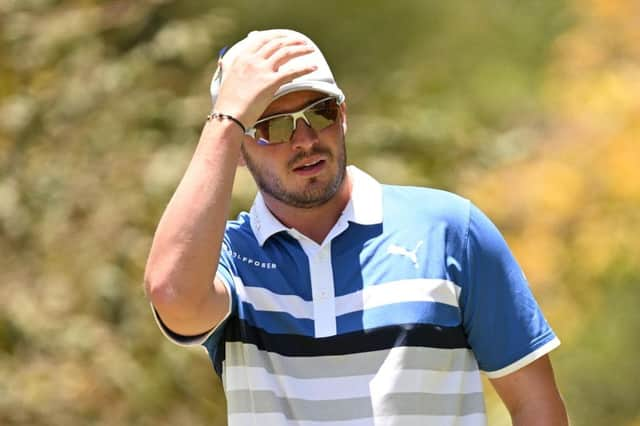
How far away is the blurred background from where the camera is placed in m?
6.04

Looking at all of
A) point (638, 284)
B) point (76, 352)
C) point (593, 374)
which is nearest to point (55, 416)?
point (76, 352)

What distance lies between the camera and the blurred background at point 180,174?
604 centimetres

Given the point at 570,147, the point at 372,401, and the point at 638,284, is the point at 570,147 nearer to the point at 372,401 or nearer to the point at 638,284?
the point at 638,284

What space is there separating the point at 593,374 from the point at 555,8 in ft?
10.0

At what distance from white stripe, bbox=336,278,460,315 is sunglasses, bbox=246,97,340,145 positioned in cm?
36

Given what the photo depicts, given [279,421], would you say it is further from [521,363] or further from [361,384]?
[521,363]

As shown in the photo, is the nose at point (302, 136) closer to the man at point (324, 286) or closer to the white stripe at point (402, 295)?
the man at point (324, 286)

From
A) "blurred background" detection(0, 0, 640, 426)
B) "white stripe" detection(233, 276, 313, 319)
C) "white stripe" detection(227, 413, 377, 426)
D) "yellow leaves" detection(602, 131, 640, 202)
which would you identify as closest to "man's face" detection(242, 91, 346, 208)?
"white stripe" detection(233, 276, 313, 319)

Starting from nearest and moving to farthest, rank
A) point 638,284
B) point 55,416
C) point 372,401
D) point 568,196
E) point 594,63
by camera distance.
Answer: point 372,401 → point 55,416 → point 638,284 → point 568,196 → point 594,63

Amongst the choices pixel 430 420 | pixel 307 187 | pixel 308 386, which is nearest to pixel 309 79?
pixel 307 187

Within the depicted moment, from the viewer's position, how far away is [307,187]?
2.55 m

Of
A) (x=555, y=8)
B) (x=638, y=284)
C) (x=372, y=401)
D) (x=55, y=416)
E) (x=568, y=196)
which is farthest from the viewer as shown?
(x=555, y=8)

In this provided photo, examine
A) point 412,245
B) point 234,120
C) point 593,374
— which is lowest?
point 593,374

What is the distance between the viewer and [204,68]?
675cm
